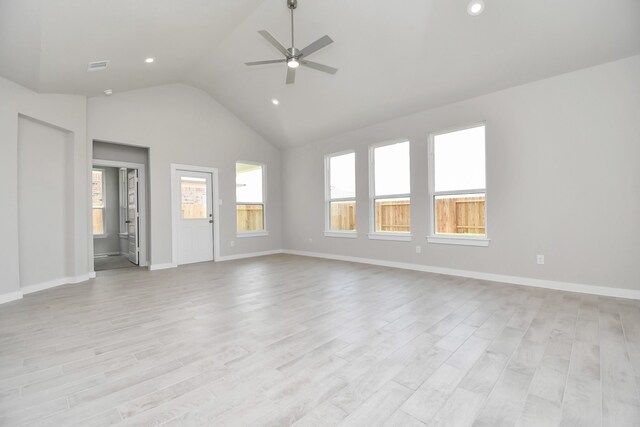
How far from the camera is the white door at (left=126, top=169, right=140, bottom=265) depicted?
6328 millimetres

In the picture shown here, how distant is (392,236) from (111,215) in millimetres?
7461

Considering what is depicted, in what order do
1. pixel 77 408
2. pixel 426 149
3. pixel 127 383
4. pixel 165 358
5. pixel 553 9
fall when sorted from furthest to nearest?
pixel 426 149, pixel 553 9, pixel 165 358, pixel 127 383, pixel 77 408

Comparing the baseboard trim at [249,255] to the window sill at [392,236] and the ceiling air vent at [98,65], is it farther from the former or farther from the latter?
the ceiling air vent at [98,65]

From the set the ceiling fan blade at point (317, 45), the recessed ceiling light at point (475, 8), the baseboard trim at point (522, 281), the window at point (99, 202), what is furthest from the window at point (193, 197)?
the recessed ceiling light at point (475, 8)

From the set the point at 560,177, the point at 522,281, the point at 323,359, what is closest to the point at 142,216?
the point at 323,359

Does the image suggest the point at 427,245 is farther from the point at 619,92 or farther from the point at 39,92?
the point at 39,92

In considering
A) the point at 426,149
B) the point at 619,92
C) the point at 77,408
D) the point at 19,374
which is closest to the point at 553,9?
the point at 619,92

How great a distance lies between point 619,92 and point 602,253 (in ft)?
6.17

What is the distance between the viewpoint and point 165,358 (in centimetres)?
220

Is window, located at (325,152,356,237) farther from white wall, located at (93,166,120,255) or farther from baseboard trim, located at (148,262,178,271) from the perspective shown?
white wall, located at (93,166,120,255)

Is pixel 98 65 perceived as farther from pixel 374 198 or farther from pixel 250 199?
pixel 374 198

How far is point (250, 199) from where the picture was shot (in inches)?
295

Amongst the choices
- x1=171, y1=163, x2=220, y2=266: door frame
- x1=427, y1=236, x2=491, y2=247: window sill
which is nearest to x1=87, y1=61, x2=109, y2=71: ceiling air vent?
x1=171, y1=163, x2=220, y2=266: door frame

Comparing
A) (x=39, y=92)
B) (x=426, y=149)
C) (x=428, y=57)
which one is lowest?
(x=426, y=149)
